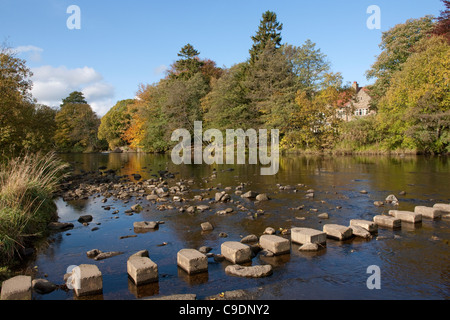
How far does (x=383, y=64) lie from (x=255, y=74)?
2103 cm

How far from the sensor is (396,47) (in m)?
47.4

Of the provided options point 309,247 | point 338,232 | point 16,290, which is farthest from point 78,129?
point 309,247

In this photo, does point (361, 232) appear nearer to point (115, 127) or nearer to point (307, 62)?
point (307, 62)

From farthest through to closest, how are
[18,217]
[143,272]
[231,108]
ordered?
[231,108]
[18,217]
[143,272]

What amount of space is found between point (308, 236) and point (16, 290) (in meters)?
6.10

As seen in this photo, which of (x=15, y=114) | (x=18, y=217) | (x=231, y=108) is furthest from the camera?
(x=231, y=108)

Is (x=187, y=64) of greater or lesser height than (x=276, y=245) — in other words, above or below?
above

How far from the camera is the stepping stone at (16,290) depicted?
505cm

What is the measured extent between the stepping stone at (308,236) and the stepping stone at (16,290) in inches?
231

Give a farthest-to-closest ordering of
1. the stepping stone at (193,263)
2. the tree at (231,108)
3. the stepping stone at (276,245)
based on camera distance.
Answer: the tree at (231,108)
the stepping stone at (276,245)
the stepping stone at (193,263)

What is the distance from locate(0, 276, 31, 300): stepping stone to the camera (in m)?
5.05

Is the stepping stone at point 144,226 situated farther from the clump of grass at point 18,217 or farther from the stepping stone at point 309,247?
the stepping stone at point 309,247

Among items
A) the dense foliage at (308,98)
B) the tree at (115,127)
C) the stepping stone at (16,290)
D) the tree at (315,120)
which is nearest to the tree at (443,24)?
the dense foliage at (308,98)
